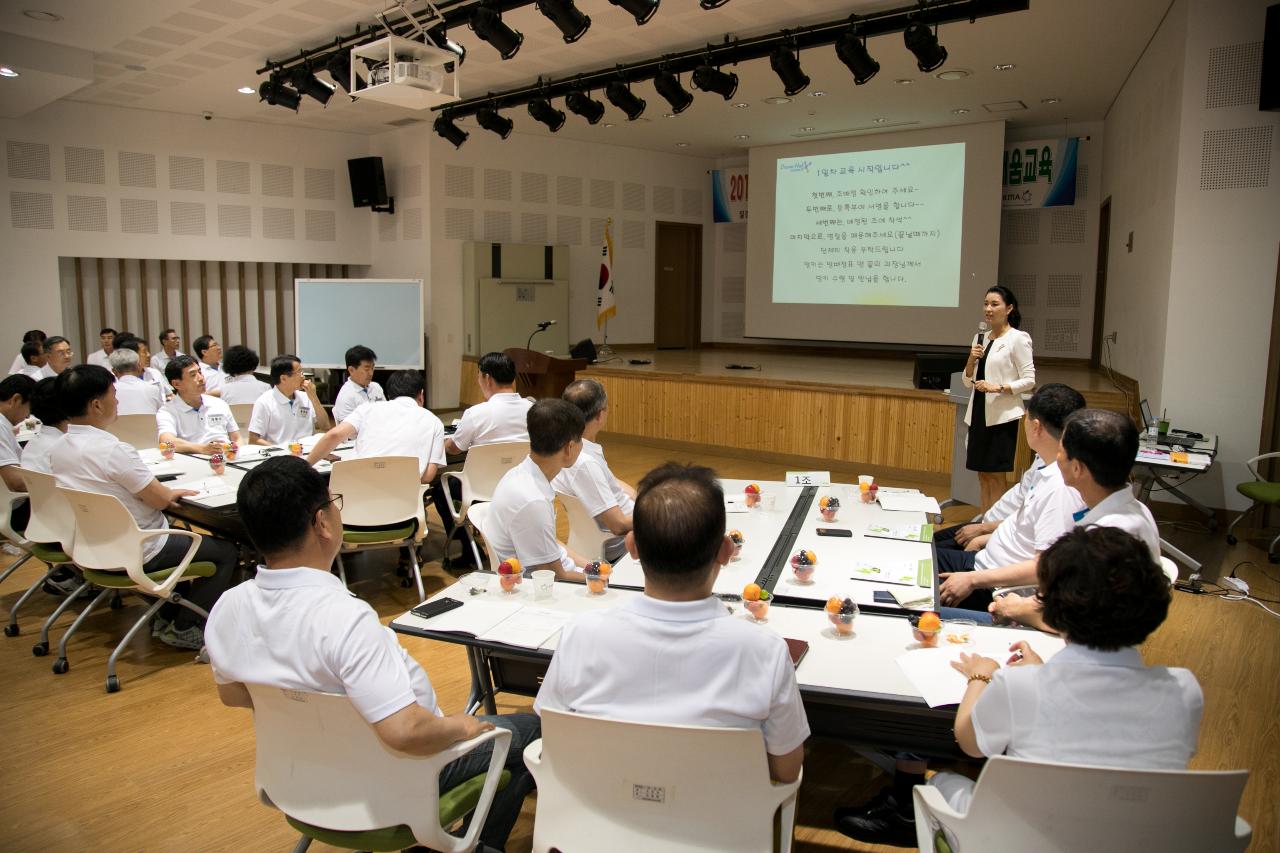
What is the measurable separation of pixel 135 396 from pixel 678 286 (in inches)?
349

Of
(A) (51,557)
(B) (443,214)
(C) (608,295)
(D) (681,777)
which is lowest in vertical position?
(A) (51,557)

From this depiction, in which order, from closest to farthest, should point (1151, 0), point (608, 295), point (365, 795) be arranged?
point (365, 795) < point (1151, 0) < point (608, 295)

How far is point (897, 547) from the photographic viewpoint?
125 inches

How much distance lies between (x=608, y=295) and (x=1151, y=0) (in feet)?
23.7

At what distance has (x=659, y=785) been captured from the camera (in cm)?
162

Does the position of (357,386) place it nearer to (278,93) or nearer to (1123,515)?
(278,93)

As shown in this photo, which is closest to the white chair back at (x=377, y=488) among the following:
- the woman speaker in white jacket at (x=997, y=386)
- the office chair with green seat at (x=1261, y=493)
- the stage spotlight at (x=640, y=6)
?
the stage spotlight at (x=640, y=6)

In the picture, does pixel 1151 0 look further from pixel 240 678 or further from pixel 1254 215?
pixel 240 678

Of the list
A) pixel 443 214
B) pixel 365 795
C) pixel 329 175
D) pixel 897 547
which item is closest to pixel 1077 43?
pixel 897 547

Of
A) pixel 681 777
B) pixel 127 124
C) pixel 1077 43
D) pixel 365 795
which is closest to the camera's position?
pixel 681 777

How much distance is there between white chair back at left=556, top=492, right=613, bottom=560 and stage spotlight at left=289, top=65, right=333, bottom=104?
5.69m

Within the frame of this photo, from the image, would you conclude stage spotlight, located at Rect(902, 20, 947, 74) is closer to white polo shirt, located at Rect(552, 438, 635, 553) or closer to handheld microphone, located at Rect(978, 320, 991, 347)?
handheld microphone, located at Rect(978, 320, 991, 347)

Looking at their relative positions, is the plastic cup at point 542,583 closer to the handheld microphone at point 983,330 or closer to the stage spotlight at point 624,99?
the handheld microphone at point 983,330

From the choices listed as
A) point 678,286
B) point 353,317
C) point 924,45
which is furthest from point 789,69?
point 678,286
